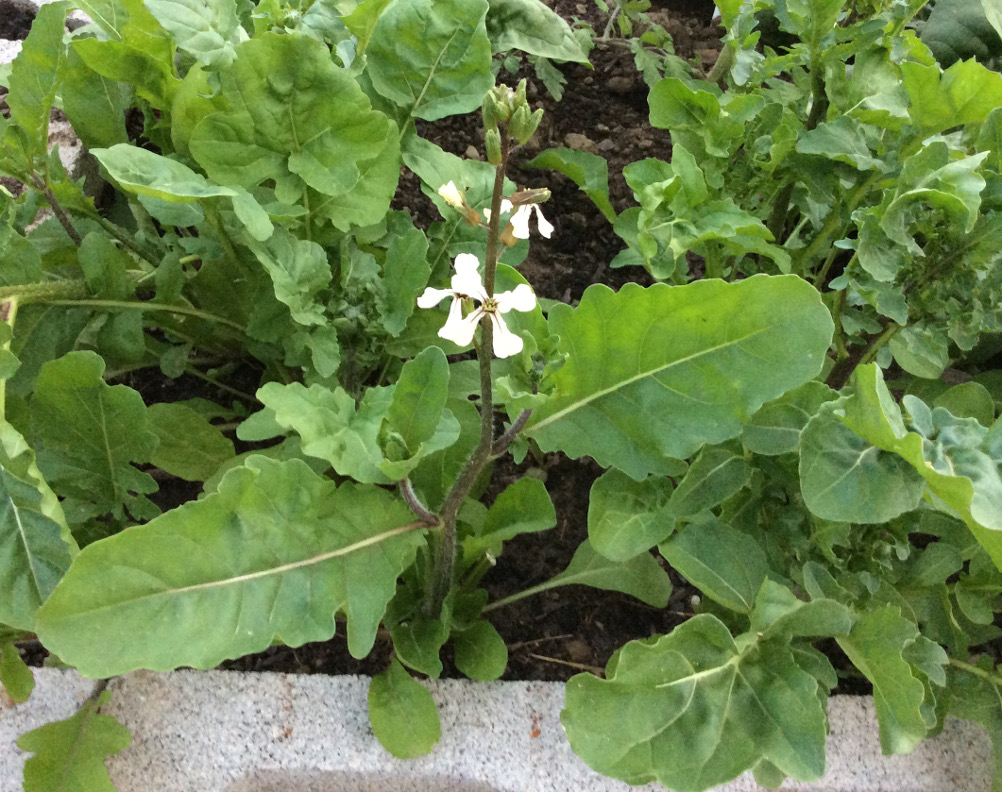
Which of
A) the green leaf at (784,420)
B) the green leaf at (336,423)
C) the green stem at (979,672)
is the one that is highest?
the green leaf at (336,423)

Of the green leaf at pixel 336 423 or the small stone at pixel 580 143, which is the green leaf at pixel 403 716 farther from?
the small stone at pixel 580 143

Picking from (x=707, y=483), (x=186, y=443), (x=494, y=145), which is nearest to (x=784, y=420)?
(x=707, y=483)

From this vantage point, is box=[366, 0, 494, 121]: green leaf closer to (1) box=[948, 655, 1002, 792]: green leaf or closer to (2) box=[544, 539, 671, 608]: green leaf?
(2) box=[544, 539, 671, 608]: green leaf

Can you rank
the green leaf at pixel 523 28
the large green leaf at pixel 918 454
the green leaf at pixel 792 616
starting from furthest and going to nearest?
1. the green leaf at pixel 523 28
2. the green leaf at pixel 792 616
3. the large green leaf at pixel 918 454

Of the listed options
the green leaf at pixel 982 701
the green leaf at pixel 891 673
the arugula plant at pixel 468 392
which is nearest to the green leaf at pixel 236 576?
the arugula plant at pixel 468 392

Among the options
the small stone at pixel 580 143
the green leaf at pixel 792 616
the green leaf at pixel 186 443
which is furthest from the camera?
the small stone at pixel 580 143

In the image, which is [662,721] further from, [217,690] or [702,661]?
[217,690]
